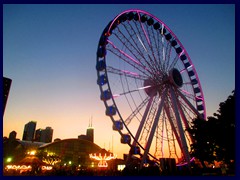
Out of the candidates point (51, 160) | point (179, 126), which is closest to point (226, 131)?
point (179, 126)

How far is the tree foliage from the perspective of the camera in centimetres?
1709

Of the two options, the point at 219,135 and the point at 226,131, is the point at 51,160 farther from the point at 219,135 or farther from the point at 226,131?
the point at 226,131

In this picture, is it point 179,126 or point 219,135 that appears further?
point 179,126

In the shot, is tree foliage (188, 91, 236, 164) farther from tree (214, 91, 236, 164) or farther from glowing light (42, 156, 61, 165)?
glowing light (42, 156, 61, 165)

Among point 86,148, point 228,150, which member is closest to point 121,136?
point 228,150

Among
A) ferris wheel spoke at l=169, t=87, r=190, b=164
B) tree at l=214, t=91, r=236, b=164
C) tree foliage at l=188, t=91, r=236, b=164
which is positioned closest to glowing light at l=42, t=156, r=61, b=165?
ferris wheel spoke at l=169, t=87, r=190, b=164

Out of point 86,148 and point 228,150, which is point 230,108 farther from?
point 86,148

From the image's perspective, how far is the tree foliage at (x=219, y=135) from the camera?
17094 mm

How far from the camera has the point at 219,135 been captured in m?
17.5

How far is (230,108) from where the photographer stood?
17.9 m

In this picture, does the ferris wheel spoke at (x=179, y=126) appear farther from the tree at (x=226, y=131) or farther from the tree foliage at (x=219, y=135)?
the tree at (x=226, y=131)

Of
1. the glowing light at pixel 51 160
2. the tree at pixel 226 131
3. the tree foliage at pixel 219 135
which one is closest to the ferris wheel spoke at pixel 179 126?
the tree foliage at pixel 219 135

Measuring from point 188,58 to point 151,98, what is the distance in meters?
10.6

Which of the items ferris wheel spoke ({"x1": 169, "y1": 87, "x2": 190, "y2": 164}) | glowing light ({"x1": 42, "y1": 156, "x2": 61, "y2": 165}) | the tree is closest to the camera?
the tree
